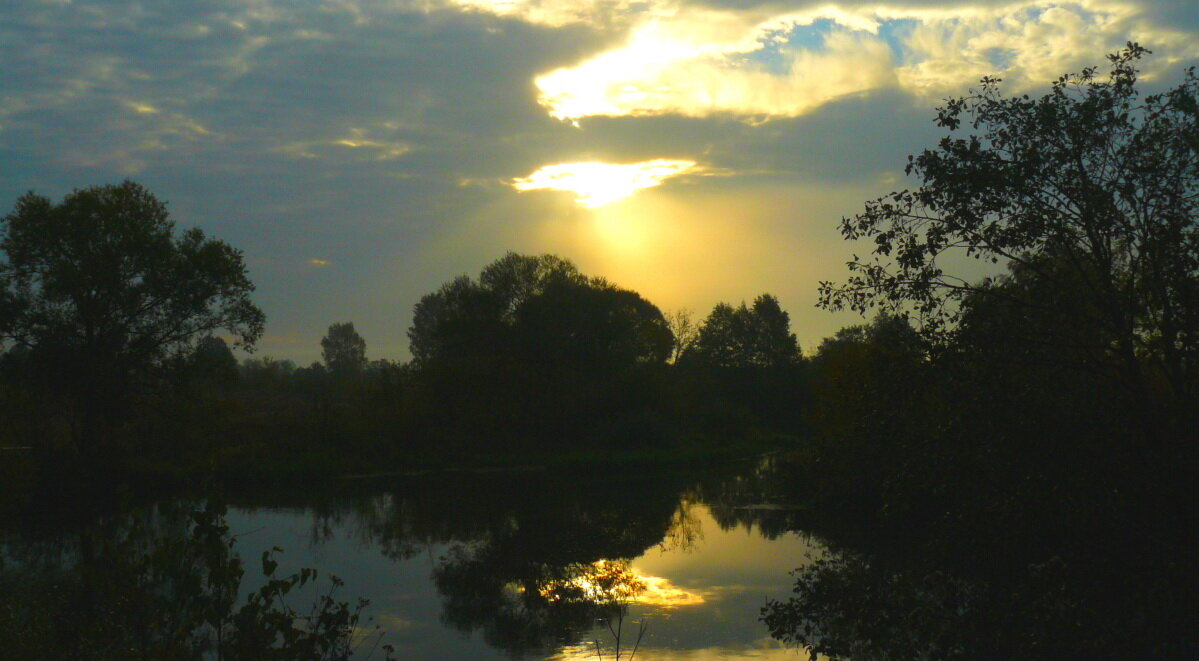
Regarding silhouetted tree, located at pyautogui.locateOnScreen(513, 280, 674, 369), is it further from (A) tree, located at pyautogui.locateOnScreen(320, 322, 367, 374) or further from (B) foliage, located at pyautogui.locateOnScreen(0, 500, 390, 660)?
(A) tree, located at pyautogui.locateOnScreen(320, 322, 367, 374)

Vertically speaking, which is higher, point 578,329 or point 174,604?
point 578,329

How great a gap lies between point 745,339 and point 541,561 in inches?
2809

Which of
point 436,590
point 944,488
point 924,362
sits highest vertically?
point 924,362

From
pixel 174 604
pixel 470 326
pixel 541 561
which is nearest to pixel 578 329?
pixel 470 326

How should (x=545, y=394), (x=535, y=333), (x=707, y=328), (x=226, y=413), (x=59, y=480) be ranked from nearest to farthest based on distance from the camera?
(x=59, y=480)
(x=226, y=413)
(x=545, y=394)
(x=535, y=333)
(x=707, y=328)

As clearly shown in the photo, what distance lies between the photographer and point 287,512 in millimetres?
26609

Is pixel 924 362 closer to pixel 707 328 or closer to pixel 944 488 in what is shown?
pixel 944 488

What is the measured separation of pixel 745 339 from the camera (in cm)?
8794

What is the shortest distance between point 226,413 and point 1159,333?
33.4 metres

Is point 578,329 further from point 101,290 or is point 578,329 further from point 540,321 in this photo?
point 101,290

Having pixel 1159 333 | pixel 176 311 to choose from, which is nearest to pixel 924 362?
pixel 1159 333

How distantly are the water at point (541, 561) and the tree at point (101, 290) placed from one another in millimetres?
6761

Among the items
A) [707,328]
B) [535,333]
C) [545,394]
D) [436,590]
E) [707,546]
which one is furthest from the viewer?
[707,328]

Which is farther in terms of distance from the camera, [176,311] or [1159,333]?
[176,311]
